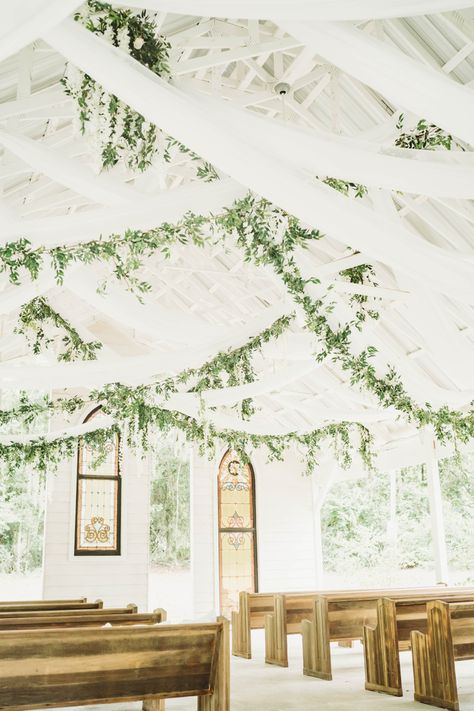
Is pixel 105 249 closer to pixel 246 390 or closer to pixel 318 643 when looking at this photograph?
pixel 246 390

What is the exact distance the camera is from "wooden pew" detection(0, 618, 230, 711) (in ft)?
12.2

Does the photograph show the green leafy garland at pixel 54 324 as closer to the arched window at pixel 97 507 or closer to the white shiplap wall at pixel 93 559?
the white shiplap wall at pixel 93 559

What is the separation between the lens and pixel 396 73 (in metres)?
2.62

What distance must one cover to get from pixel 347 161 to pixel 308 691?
4.50 metres

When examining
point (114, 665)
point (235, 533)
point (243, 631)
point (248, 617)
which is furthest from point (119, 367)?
point (235, 533)

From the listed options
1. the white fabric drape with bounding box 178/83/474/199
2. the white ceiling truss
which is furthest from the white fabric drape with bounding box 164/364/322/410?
the white fabric drape with bounding box 178/83/474/199

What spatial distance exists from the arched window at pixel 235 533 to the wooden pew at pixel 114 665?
25.8 ft

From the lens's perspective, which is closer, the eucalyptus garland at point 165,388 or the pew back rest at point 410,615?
the pew back rest at point 410,615

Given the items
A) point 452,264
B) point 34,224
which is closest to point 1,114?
point 34,224

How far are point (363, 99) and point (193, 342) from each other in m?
2.80

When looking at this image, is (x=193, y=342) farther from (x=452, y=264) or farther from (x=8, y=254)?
(x=452, y=264)

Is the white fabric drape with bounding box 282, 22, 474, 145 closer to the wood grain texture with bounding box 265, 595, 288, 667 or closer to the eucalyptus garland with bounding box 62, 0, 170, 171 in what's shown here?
the eucalyptus garland with bounding box 62, 0, 170, 171

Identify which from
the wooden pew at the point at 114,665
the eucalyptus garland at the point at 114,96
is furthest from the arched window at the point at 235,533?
the eucalyptus garland at the point at 114,96

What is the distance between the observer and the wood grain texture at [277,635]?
22.6 ft
